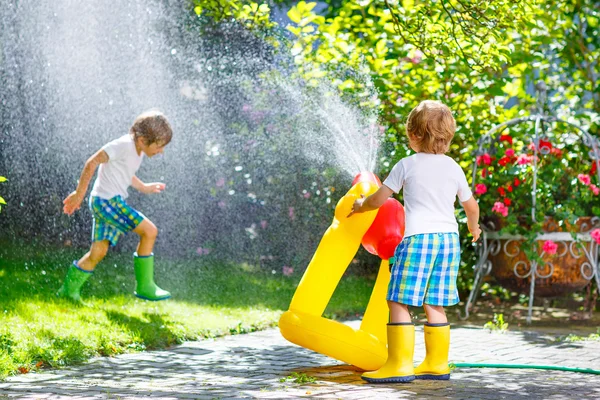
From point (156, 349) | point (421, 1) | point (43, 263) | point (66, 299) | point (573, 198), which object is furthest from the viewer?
point (43, 263)

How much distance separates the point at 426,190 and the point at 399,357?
71 cm

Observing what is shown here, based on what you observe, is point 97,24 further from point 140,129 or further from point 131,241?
point 140,129

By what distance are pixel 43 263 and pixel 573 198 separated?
160 inches

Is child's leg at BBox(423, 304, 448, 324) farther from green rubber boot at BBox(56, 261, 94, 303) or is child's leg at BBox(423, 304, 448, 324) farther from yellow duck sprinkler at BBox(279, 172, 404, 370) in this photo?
green rubber boot at BBox(56, 261, 94, 303)

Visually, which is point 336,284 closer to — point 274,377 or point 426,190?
point 274,377

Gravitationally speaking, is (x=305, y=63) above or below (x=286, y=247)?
above

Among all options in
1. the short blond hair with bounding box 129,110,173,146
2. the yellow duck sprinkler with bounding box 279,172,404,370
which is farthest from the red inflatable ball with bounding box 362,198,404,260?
the short blond hair with bounding box 129,110,173,146

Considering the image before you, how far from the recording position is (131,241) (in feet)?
28.7

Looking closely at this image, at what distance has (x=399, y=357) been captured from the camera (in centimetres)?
407

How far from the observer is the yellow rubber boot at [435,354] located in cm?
414

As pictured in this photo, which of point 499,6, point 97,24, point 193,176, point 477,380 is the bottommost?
point 477,380

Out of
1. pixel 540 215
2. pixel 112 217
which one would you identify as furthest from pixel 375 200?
pixel 540 215

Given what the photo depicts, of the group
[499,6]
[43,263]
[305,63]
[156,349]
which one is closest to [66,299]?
[156,349]

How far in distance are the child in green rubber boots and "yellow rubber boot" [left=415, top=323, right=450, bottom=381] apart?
89.4 inches
